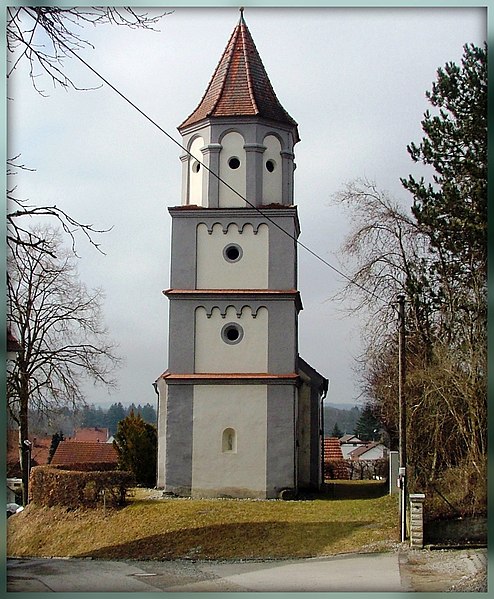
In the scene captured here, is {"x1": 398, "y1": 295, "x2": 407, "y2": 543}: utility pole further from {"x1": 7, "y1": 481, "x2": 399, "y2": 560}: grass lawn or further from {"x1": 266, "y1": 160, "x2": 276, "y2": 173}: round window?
{"x1": 266, "y1": 160, "x2": 276, "y2": 173}: round window

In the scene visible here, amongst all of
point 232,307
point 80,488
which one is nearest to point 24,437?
point 80,488

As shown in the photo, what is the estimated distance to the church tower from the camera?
1533 cm

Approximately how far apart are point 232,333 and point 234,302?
0.55 m

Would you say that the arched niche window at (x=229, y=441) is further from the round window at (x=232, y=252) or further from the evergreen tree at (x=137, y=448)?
the round window at (x=232, y=252)

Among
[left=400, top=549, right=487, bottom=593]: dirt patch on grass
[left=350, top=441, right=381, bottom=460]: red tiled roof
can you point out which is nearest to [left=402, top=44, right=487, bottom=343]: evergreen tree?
[left=400, top=549, right=487, bottom=593]: dirt patch on grass

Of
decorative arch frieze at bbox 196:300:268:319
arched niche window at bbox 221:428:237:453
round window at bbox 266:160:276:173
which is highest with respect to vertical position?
round window at bbox 266:160:276:173

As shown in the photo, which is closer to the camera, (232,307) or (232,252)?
(232,307)

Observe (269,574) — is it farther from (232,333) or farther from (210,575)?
(232,333)

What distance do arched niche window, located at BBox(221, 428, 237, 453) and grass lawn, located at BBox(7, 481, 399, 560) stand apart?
125 centimetres

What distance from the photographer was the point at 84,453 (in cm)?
1596

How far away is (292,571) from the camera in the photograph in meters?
9.55

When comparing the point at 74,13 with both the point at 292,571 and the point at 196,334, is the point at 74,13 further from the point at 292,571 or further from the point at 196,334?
the point at 196,334

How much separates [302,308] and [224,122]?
3687 mm

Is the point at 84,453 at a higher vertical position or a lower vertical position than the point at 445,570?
higher
